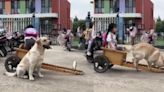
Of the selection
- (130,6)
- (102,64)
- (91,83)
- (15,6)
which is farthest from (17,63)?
(15,6)

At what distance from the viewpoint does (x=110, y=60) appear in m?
14.0

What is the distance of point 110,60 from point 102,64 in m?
0.29

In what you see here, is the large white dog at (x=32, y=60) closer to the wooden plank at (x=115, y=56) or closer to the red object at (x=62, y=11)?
the wooden plank at (x=115, y=56)

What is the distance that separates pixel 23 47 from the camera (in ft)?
46.0

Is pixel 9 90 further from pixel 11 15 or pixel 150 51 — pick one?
pixel 11 15

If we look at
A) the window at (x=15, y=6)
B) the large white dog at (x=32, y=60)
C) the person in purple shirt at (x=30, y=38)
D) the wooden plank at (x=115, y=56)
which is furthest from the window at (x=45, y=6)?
the large white dog at (x=32, y=60)

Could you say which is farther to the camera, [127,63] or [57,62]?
[57,62]

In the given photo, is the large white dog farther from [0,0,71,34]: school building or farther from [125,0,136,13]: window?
[125,0,136,13]: window

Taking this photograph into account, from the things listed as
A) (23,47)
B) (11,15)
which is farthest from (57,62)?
(11,15)

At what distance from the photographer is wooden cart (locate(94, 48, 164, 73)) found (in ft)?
45.1

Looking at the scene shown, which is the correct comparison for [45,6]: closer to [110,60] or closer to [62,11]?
[62,11]

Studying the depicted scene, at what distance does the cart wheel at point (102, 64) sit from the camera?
1395 centimetres

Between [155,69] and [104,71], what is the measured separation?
1609 millimetres

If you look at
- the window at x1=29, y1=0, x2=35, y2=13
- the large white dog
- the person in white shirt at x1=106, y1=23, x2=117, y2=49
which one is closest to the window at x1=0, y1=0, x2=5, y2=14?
the window at x1=29, y1=0, x2=35, y2=13
